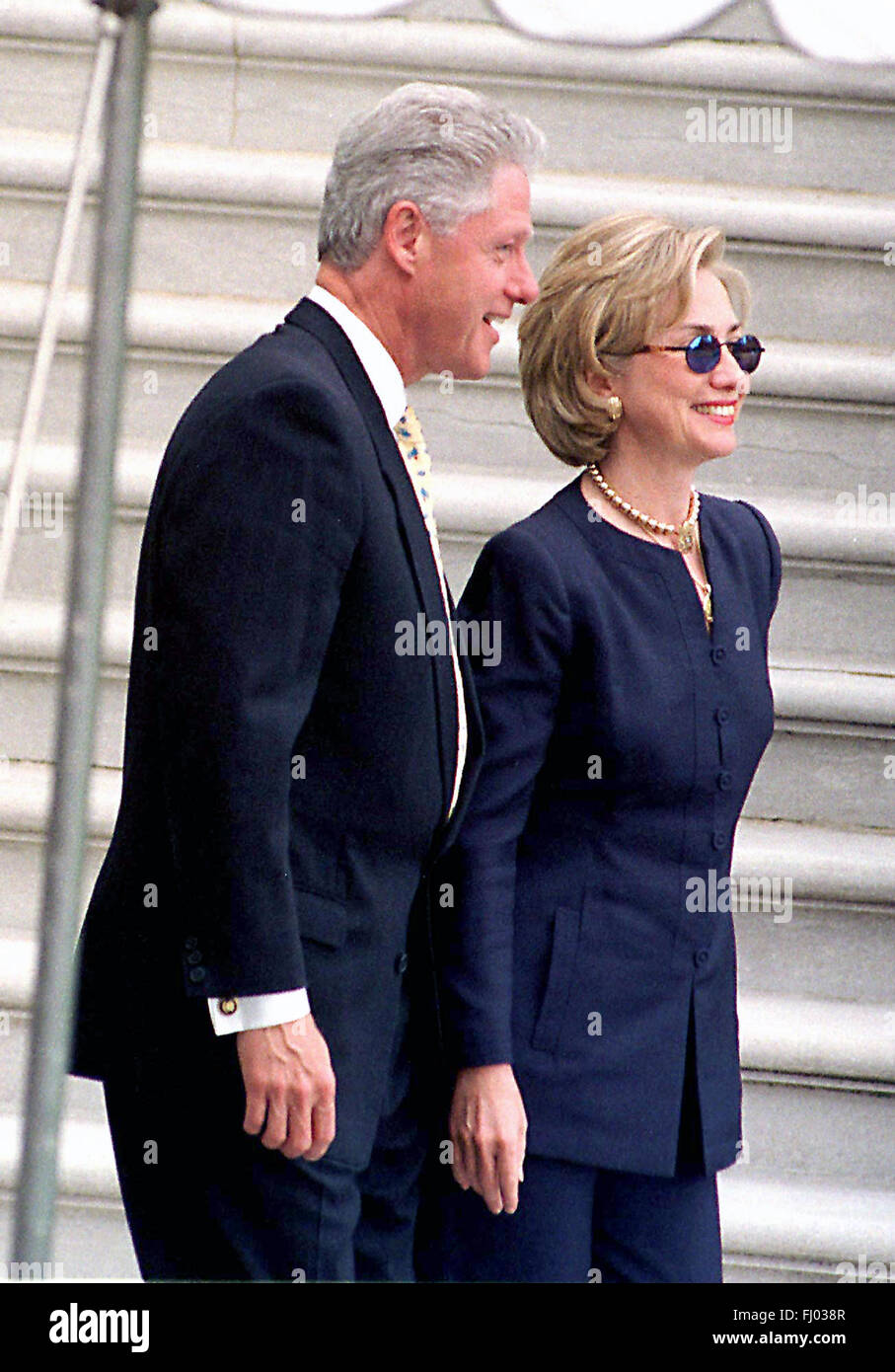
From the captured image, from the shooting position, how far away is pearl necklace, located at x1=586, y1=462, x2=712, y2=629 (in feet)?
8.05

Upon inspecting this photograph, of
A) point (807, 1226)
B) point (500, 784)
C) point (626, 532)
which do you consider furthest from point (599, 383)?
point (807, 1226)

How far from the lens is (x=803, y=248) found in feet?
12.3

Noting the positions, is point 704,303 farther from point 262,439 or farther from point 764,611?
point 262,439

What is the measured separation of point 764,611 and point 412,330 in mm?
694

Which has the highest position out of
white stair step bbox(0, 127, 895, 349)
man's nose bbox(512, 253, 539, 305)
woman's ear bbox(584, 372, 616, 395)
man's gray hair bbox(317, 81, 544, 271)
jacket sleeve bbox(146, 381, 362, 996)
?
white stair step bbox(0, 127, 895, 349)

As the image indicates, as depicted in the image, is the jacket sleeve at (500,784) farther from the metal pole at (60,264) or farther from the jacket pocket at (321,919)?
the metal pole at (60,264)

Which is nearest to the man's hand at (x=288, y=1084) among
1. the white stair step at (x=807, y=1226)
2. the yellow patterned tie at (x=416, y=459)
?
the yellow patterned tie at (x=416, y=459)

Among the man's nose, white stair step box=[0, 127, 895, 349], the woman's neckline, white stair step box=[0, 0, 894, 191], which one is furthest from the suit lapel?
white stair step box=[0, 0, 894, 191]

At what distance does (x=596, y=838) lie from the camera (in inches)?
92.4

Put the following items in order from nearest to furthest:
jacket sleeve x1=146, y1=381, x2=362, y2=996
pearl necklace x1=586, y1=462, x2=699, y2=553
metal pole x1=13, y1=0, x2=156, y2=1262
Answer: metal pole x1=13, y1=0, x2=156, y2=1262, jacket sleeve x1=146, y1=381, x2=362, y2=996, pearl necklace x1=586, y1=462, x2=699, y2=553

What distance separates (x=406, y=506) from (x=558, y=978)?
65 centimetres

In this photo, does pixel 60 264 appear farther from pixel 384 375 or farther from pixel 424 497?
pixel 424 497

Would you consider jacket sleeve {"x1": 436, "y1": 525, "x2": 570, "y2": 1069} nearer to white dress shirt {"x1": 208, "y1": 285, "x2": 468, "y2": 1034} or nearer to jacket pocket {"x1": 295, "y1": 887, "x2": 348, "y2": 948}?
white dress shirt {"x1": 208, "y1": 285, "x2": 468, "y2": 1034}
